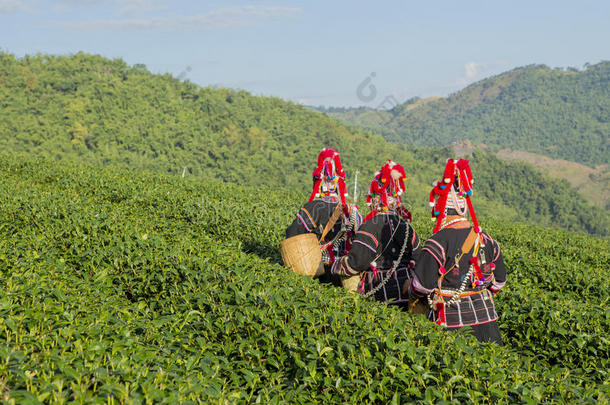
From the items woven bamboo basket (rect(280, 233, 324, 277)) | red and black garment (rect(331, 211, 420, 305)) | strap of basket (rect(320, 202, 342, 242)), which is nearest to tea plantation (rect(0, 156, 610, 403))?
woven bamboo basket (rect(280, 233, 324, 277))

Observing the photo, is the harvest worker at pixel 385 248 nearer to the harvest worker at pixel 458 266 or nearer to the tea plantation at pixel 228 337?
the tea plantation at pixel 228 337

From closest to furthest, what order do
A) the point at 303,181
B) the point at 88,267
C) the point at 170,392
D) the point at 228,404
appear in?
the point at 170,392 < the point at 228,404 < the point at 88,267 < the point at 303,181

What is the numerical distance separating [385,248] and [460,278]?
0.91 meters

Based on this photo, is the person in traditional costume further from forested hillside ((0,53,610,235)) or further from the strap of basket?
forested hillside ((0,53,610,235))

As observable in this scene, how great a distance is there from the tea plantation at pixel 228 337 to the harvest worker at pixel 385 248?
466mm

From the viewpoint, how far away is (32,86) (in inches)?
2539

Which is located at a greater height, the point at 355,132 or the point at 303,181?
the point at 355,132

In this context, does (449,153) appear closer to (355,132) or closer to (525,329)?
(355,132)

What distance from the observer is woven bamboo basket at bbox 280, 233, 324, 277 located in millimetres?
5016

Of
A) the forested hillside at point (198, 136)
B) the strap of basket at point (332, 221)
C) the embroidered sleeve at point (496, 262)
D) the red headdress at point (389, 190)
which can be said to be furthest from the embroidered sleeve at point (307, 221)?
the forested hillside at point (198, 136)

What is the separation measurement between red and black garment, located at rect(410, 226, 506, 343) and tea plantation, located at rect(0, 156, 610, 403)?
30 cm

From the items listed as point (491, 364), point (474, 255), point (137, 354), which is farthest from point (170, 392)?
point (474, 255)

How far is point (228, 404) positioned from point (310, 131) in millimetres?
77236

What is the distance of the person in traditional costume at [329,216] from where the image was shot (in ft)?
17.6
